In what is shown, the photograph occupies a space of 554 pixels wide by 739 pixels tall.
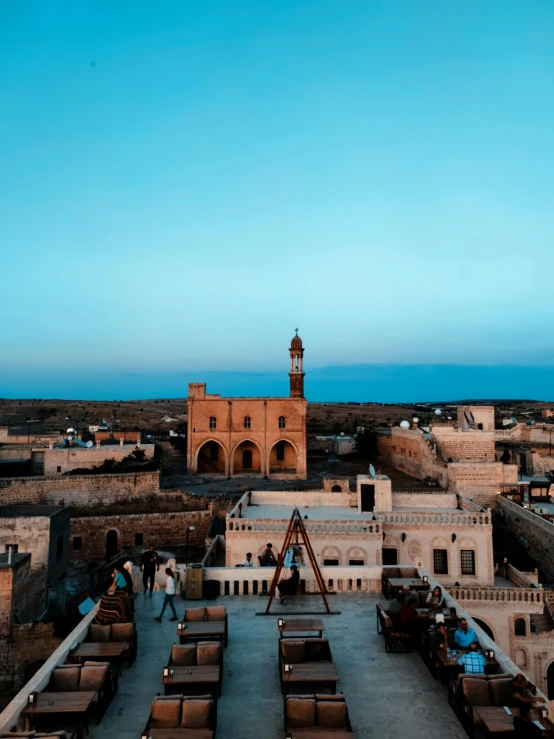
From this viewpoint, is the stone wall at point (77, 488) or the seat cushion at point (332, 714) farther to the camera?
the stone wall at point (77, 488)

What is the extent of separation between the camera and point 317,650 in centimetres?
688

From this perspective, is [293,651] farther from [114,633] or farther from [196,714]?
[114,633]

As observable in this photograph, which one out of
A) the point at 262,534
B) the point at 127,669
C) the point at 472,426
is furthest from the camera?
the point at 472,426

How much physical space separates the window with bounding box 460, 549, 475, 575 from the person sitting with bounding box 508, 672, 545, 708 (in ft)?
43.3

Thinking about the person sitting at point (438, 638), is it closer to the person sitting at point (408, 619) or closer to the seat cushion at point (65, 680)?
the person sitting at point (408, 619)

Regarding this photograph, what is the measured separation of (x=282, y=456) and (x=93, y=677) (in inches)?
1320

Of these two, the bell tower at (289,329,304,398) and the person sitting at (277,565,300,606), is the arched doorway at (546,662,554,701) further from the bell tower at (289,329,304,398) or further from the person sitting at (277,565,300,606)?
the bell tower at (289,329,304,398)

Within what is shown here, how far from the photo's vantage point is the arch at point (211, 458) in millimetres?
38812

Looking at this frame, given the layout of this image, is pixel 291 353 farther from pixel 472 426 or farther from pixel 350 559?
pixel 350 559

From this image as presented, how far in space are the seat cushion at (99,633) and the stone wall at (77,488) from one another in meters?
23.0

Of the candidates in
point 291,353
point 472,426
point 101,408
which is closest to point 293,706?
point 291,353

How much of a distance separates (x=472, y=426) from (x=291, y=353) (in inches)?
563

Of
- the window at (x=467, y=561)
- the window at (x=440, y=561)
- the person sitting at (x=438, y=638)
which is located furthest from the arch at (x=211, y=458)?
the person sitting at (x=438, y=638)

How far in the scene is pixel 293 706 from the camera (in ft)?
17.9
